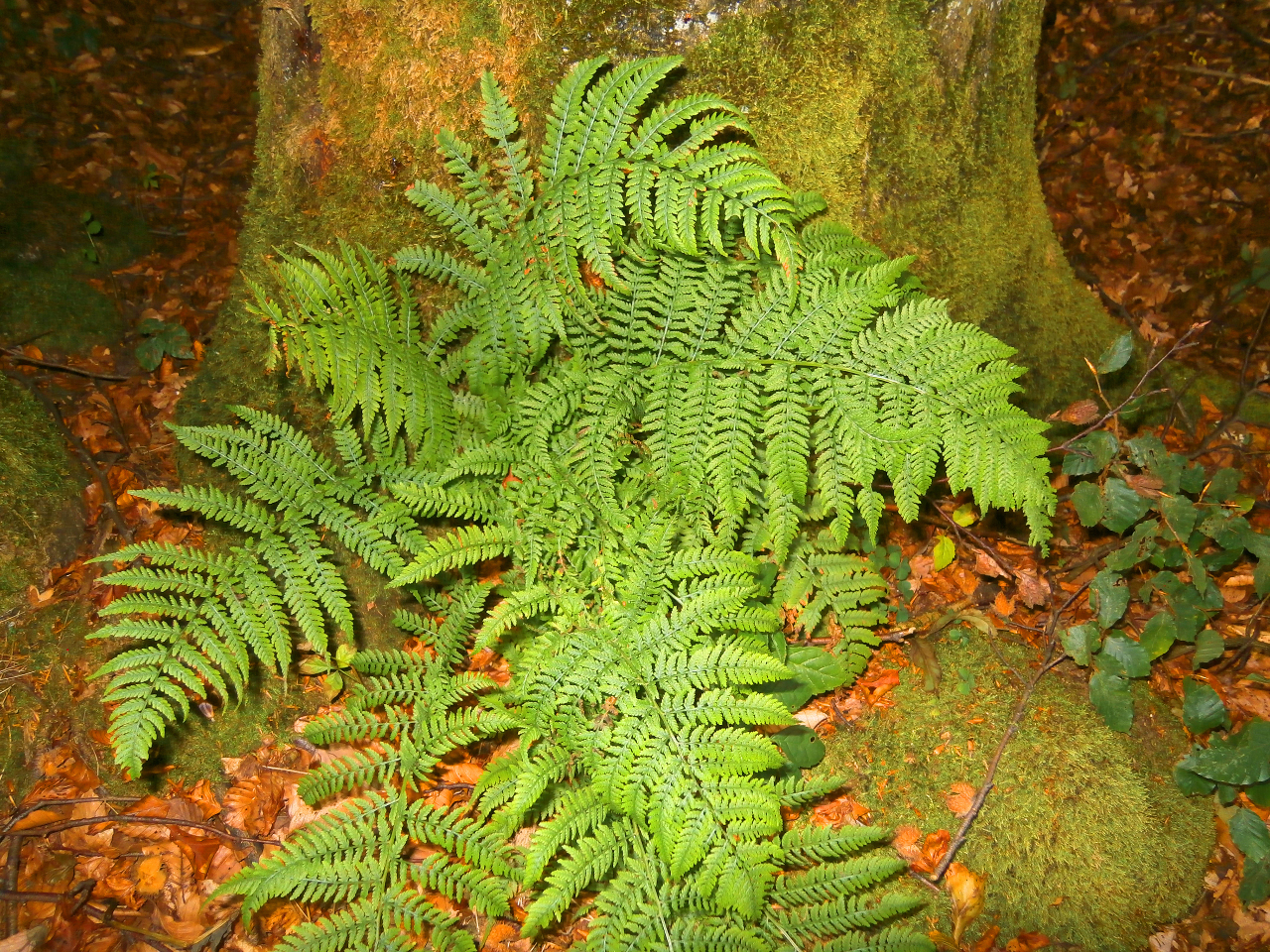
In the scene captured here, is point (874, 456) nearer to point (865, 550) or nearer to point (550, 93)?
point (865, 550)

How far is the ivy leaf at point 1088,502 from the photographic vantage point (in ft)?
10.3

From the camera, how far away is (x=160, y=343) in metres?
4.36

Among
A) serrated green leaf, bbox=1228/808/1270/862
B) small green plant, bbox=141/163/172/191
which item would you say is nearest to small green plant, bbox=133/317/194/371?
small green plant, bbox=141/163/172/191

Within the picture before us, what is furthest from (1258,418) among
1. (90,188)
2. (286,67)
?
(90,188)

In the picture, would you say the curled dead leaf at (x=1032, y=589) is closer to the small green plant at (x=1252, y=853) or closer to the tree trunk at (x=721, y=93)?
the small green plant at (x=1252, y=853)

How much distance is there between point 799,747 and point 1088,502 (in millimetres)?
1554

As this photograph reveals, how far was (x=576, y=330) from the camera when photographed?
2785mm

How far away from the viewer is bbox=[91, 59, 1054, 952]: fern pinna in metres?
2.31

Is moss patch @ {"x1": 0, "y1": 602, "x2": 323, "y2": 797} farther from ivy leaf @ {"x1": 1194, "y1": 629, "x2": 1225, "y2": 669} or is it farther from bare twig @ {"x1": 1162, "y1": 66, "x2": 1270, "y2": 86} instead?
bare twig @ {"x1": 1162, "y1": 66, "x2": 1270, "y2": 86}

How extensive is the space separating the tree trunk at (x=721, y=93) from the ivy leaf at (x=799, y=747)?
1.96m

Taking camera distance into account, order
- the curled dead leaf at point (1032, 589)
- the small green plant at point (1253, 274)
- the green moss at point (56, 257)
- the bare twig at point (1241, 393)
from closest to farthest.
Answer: the curled dead leaf at point (1032, 589) < the bare twig at point (1241, 393) < the green moss at point (56, 257) < the small green plant at point (1253, 274)

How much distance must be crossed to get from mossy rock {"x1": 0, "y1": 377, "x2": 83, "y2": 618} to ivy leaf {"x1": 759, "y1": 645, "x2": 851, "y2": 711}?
293 cm

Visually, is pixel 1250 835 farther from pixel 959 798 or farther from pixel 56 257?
pixel 56 257

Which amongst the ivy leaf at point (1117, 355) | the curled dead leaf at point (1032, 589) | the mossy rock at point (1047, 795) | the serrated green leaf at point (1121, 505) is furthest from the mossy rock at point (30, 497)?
the ivy leaf at point (1117, 355)
